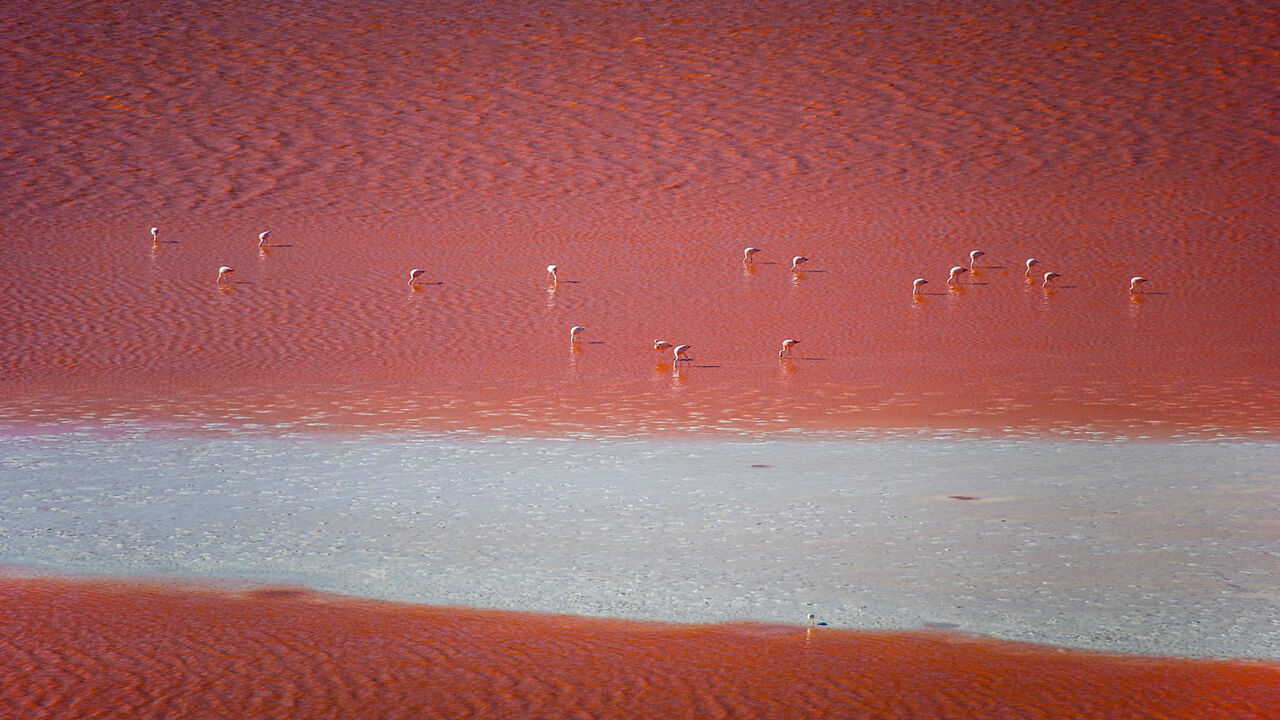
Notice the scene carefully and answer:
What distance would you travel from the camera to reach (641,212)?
19.6m

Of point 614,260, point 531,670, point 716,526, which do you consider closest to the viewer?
point 531,670

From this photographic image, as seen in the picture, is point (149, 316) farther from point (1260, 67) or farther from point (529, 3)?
point (1260, 67)

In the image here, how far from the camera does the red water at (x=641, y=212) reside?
1172cm

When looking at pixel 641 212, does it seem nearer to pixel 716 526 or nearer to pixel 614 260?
pixel 614 260

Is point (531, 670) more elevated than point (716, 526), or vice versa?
point (716, 526)

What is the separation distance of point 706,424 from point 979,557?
390 centimetres

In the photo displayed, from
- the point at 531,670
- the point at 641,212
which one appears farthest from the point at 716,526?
the point at 641,212

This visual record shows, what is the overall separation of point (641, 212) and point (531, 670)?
15.2 metres

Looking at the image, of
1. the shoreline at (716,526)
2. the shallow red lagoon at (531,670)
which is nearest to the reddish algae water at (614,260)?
the shallow red lagoon at (531,670)

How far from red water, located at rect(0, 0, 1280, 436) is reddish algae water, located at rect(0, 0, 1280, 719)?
8 centimetres

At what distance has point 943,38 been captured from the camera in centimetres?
2530

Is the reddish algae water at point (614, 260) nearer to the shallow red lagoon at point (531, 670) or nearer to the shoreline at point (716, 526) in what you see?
the shallow red lagoon at point (531, 670)

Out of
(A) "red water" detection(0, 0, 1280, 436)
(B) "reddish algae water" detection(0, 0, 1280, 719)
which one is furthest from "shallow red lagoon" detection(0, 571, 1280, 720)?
(A) "red water" detection(0, 0, 1280, 436)

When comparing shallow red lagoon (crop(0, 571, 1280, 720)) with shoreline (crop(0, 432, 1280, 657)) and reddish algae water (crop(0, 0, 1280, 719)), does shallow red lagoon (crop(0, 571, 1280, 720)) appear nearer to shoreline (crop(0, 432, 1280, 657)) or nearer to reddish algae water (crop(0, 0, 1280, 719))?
reddish algae water (crop(0, 0, 1280, 719))
